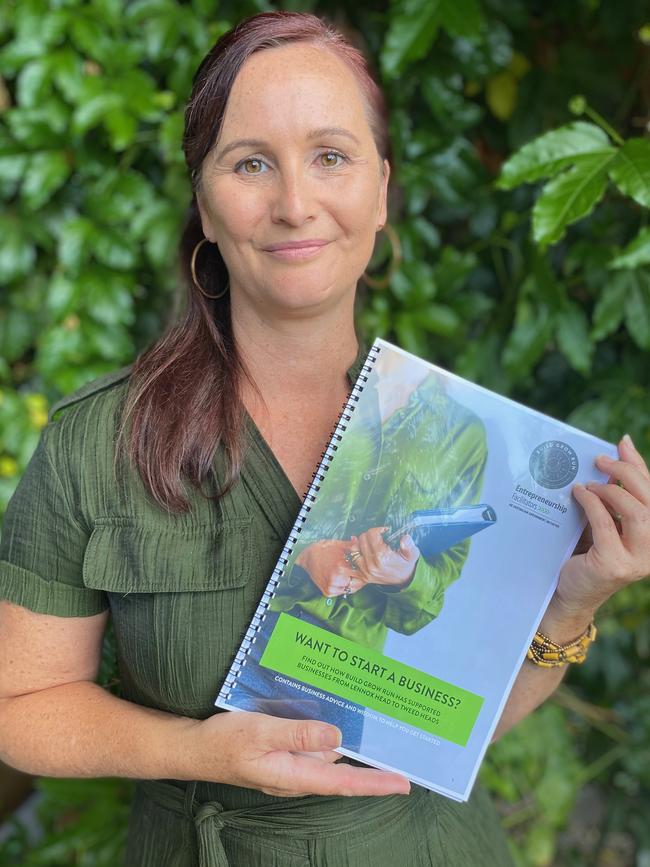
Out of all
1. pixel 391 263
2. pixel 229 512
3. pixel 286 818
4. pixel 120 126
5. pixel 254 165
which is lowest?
pixel 286 818

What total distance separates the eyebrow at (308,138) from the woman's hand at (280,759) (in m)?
0.53

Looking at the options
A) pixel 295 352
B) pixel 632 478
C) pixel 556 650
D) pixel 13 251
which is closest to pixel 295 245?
pixel 295 352

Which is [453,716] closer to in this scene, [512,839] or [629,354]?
[629,354]

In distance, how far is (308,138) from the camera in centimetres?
82

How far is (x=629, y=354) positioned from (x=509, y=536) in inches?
30.5

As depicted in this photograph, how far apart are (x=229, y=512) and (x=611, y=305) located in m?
0.75

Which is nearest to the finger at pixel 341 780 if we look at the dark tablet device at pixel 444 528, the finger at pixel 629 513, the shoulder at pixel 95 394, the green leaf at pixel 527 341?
the dark tablet device at pixel 444 528

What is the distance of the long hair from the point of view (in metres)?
0.86

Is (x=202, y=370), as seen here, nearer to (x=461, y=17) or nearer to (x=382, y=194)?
(x=382, y=194)

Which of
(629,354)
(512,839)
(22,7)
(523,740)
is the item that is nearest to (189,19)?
(22,7)

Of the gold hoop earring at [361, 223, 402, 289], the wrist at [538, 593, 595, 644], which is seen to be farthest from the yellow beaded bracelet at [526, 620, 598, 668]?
the gold hoop earring at [361, 223, 402, 289]

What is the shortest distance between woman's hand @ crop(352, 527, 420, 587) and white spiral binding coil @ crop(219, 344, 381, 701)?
0.06 m

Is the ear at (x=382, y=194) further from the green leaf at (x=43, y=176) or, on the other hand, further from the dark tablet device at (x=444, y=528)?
the green leaf at (x=43, y=176)

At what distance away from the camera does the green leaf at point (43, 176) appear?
1459mm
